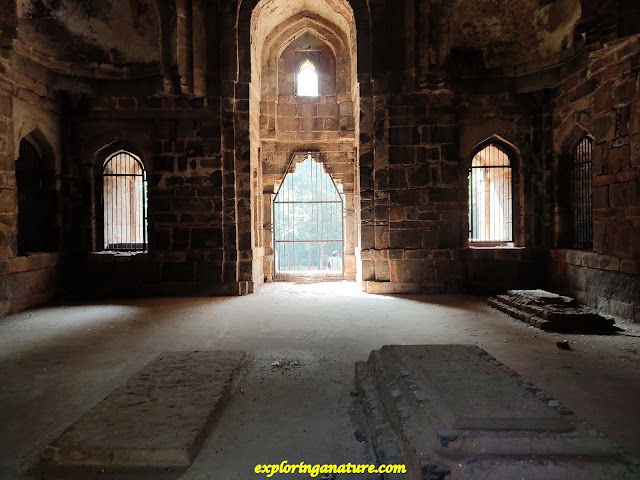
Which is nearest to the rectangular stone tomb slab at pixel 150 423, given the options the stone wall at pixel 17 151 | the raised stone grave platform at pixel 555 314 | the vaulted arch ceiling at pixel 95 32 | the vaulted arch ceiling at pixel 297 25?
the raised stone grave platform at pixel 555 314

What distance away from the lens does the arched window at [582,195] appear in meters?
6.49

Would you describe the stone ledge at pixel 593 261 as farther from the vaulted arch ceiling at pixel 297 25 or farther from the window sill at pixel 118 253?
the window sill at pixel 118 253

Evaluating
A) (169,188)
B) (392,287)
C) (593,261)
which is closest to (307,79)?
(169,188)

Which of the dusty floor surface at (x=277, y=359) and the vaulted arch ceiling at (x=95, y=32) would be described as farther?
the vaulted arch ceiling at (x=95, y=32)

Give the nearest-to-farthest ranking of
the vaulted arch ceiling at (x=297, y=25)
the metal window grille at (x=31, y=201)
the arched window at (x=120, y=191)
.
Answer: the metal window grille at (x=31, y=201) < the arched window at (x=120, y=191) < the vaulted arch ceiling at (x=297, y=25)

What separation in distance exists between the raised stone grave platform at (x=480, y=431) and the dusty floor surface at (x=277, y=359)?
31 cm

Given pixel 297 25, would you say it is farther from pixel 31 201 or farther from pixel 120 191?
pixel 31 201

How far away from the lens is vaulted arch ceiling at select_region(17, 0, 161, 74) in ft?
22.2

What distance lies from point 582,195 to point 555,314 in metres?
2.85

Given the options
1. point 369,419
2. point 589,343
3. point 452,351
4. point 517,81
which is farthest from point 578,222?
point 369,419

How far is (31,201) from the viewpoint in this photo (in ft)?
23.4

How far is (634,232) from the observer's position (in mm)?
5043
